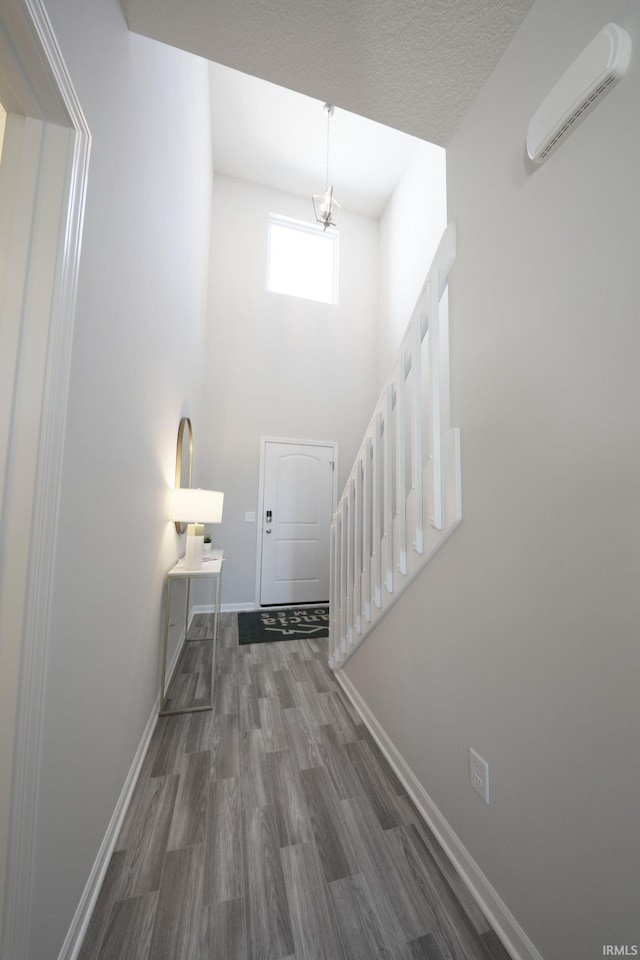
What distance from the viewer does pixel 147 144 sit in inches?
56.9

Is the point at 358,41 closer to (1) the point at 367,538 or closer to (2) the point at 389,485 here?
(2) the point at 389,485

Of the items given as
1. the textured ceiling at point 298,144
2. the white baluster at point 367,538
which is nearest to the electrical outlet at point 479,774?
the white baluster at point 367,538

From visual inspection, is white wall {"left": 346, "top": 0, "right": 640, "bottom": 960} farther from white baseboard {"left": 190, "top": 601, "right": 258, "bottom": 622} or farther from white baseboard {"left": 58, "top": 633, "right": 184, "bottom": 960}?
white baseboard {"left": 190, "top": 601, "right": 258, "bottom": 622}

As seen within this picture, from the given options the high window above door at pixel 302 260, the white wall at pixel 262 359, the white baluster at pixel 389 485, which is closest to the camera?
the white baluster at pixel 389 485

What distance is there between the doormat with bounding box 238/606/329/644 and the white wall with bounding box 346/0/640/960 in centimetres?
201

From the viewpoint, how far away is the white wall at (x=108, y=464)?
0.82 meters

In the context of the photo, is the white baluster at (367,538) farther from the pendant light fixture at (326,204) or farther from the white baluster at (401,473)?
the pendant light fixture at (326,204)

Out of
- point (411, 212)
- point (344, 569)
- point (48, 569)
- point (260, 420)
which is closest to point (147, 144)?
point (48, 569)

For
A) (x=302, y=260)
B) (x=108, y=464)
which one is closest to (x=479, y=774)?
(x=108, y=464)

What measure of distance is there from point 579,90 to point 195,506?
223 cm

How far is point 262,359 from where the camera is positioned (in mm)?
4297

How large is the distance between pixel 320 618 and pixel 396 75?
383 centimetres

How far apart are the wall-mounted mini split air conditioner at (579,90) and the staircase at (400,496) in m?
0.44

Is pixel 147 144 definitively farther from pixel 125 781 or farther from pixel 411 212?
pixel 411 212
